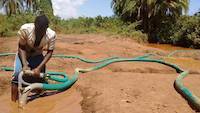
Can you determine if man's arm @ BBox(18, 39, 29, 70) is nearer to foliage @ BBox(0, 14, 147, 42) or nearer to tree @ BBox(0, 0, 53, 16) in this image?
foliage @ BBox(0, 14, 147, 42)

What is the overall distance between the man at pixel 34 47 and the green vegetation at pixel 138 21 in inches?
815

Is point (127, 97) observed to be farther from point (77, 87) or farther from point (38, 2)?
point (38, 2)

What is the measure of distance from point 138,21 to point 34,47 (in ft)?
82.9

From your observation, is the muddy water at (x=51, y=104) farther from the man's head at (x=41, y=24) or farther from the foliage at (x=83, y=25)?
the foliage at (x=83, y=25)

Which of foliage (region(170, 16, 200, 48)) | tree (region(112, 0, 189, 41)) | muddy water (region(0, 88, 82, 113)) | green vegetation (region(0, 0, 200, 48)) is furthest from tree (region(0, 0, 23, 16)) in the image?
muddy water (region(0, 88, 82, 113))

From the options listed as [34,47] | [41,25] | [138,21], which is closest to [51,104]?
[34,47]

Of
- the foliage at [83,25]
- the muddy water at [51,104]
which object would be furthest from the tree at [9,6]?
the muddy water at [51,104]

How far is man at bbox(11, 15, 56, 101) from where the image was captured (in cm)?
626

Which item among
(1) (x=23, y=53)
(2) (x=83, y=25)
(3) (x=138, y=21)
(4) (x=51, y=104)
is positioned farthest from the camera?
(2) (x=83, y=25)

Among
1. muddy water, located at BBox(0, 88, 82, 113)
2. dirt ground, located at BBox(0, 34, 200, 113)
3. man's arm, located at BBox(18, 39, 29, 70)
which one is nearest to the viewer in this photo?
dirt ground, located at BBox(0, 34, 200, 113)

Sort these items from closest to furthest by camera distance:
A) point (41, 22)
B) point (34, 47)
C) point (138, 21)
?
point (41, 22), point (34, 47), point (138, 21)

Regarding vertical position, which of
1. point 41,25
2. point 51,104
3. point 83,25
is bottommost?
point 51,104

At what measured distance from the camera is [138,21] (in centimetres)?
3131

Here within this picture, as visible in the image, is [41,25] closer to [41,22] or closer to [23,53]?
[41,22]
